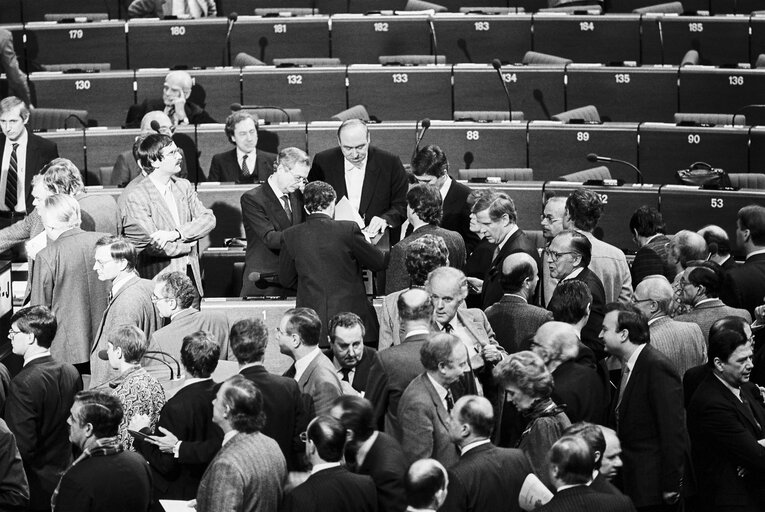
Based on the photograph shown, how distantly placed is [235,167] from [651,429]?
11.3 feet

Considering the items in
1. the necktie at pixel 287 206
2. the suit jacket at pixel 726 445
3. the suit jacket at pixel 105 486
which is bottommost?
the suit jacket at pixel 726 445

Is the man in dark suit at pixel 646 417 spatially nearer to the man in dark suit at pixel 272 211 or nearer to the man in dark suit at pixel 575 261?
the man in dark suit at pixel 575 261

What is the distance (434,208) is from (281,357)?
0.93m

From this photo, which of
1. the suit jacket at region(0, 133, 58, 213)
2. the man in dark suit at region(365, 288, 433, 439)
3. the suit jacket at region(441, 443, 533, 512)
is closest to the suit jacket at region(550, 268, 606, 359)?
the man in dark suit at region(365, 288, 433, 439)

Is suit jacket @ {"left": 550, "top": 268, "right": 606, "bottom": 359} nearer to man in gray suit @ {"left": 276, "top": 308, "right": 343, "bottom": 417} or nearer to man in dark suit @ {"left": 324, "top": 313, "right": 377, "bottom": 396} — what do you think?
man in dark suit @ {"left": 324, "top": 313, "right": 377, "bottom": 396}

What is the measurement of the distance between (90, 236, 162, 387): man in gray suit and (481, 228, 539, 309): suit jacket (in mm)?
1432

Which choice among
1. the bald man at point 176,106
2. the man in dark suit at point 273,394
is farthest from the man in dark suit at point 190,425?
the bald man at point 176,106

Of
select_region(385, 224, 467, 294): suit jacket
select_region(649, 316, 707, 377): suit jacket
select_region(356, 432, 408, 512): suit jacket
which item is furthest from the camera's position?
select_region(385, 224, 467, 294): suit jacket

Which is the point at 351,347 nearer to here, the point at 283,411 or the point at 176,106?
the point at 283,411

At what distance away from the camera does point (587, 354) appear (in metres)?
4.16

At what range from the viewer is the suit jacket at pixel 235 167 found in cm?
682

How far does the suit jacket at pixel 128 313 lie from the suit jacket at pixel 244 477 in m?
1.37

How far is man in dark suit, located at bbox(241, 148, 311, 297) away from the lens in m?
5.51

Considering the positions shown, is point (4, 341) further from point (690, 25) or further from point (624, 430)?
point (690, 25)
